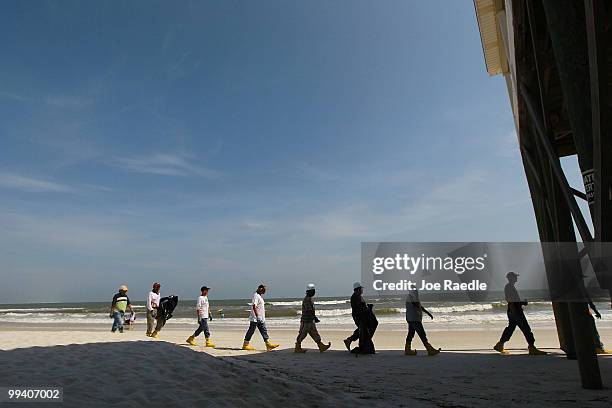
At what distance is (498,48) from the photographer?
8.54 metres

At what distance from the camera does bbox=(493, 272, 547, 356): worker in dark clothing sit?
27.8 feet

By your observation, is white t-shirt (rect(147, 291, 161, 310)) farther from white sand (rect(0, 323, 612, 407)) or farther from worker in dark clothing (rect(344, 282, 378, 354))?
worker in dark clothing (rect(344, 282, 378, 354))

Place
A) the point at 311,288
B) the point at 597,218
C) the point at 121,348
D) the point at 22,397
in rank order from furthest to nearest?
1. the point at 311,288
2. the point at 121,348
3. the point at 22,397
4. the point at 597,218

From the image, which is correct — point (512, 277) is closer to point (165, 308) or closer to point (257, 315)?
point (257, 315)

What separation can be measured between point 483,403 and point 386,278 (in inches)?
174

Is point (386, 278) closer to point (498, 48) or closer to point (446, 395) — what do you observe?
point (446, 395)

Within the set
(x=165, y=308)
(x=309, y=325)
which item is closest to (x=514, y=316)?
(x=309, y=325)

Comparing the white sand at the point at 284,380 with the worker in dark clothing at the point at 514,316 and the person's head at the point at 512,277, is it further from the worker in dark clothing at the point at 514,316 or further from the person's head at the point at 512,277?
the person's head at the point at 512,277

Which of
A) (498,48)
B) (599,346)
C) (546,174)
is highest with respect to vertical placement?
(498,48)

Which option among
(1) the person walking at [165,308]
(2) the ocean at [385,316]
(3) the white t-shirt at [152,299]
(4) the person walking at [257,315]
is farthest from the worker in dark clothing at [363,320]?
(2) the ocean at [385,316]

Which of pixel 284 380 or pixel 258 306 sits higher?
pixel 258 306

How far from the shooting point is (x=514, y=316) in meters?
8.62

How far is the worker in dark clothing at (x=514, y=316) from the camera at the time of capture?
848 centimetres

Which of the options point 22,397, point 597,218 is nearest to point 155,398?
point 22,397
